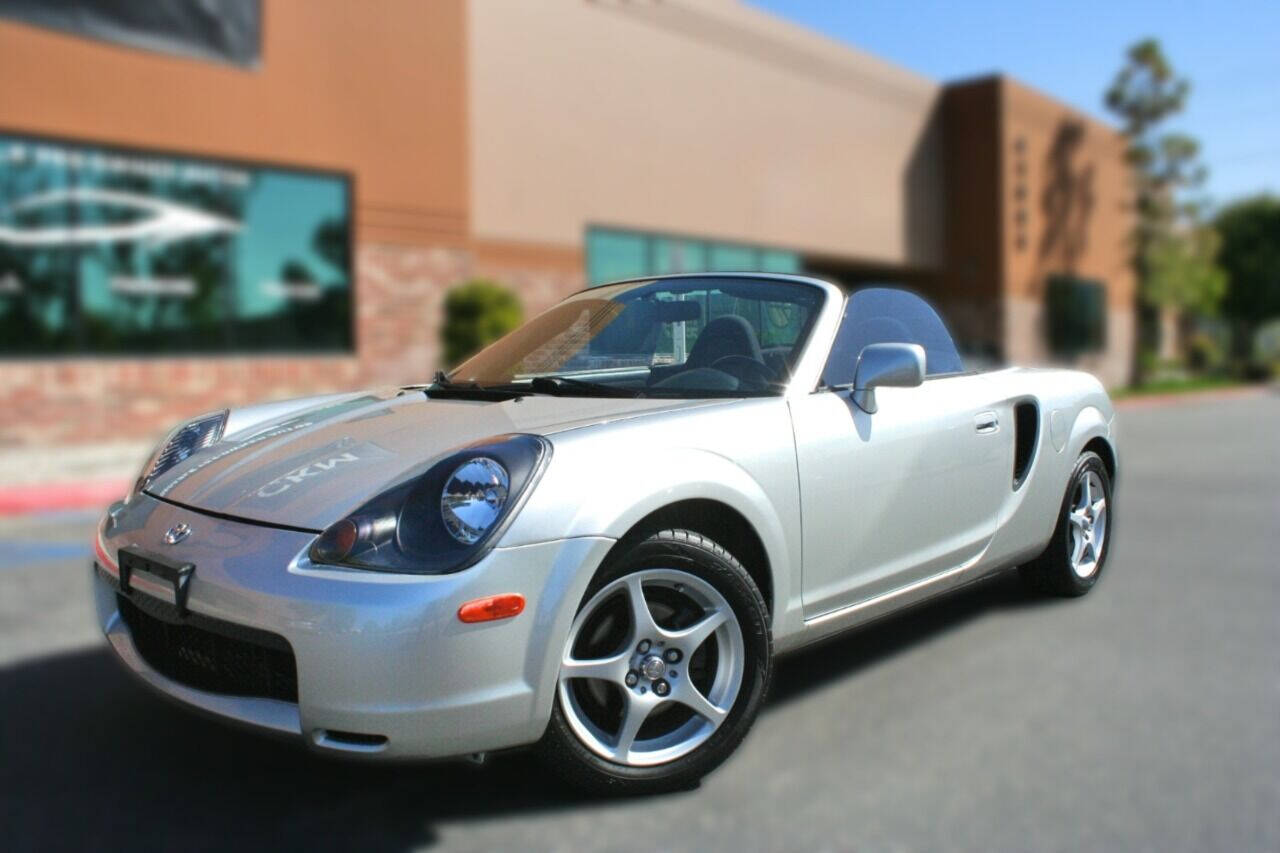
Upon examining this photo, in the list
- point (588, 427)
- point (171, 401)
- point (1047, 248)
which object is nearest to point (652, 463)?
point (588, 427)

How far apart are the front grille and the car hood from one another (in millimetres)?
155

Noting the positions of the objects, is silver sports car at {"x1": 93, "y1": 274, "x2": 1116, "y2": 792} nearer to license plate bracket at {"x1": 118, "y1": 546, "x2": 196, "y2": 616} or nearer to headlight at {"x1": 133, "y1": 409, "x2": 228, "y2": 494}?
license plate bracket at {"x1": 118, "y1": 546, "x2": 196, "y2": 616}

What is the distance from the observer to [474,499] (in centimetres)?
136

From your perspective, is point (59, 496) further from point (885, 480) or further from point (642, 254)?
point (885, 480)

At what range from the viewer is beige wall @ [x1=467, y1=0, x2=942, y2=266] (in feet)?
104

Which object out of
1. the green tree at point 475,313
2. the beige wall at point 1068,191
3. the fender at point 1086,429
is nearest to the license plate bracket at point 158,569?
the fender at point 1086,429

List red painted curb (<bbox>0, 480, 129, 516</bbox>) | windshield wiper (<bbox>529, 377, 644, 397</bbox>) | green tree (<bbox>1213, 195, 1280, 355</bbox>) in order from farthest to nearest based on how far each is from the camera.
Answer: green tree (<bbox>1213, 195, 1280, 355</bbox>) < red painted curb (<bbox>0, 480, 129, 516</bbox>) < windshield wiper (<bbox>529, 377, 644, 397</bbox>)

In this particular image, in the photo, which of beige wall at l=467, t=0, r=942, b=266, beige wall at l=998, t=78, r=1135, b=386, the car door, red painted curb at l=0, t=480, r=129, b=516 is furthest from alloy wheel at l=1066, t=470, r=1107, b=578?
beige wall at l=467, t=0, r=942, b=266

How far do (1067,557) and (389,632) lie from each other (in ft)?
2.87

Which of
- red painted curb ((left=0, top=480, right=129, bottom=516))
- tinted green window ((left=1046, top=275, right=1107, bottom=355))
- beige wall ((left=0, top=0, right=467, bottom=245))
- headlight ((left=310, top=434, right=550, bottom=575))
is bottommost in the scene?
red painted curb ((left=0, top=480, right=129, bottom=516))

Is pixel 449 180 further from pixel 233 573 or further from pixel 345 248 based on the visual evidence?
pixel 233 573

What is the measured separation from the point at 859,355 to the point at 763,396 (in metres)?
0.14

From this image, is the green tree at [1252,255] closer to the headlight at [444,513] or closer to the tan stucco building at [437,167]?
the tan stucco building at [437,167]

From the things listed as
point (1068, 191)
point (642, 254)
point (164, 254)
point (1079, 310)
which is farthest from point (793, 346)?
point (642, 254)
